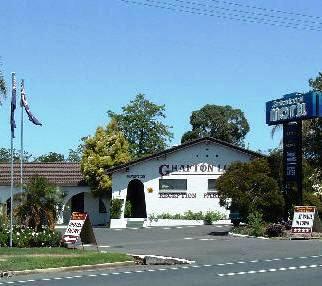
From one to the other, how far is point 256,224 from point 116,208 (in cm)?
1454

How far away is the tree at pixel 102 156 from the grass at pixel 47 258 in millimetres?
22985

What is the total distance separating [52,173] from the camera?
49.6m

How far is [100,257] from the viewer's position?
806 inches

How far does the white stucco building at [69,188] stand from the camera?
47.4 meters

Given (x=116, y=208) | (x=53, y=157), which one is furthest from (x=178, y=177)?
(x=53, y=157)

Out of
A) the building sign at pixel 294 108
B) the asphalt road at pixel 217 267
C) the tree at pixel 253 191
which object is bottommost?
the asphalt road at pixel 217 267

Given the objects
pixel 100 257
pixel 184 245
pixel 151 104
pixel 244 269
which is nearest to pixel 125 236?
pixel 184 245

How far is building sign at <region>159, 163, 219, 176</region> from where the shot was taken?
45.2 metres

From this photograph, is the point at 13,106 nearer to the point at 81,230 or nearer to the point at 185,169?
the point at 81,230

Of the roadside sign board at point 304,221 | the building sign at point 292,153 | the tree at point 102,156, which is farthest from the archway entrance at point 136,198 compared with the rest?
the roadside sign board at point 304,221

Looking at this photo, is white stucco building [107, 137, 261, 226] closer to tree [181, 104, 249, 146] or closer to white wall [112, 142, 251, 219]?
white wall [112, 142, 251, 219]

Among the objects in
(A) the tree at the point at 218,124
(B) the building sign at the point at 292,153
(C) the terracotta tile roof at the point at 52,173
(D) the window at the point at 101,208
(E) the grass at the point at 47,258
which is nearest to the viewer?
(E) the grass at the point at 47,258

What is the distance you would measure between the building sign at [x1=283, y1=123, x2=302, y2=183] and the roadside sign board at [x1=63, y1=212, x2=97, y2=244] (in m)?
12.6

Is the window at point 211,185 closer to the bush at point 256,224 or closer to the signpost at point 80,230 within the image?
the bush at point 256,224
